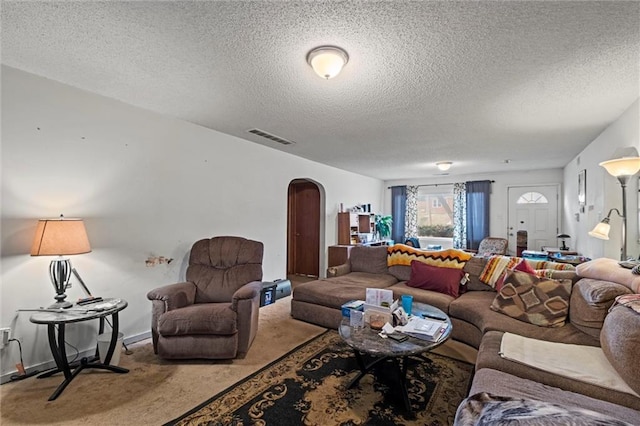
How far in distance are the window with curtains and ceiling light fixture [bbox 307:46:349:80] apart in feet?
20.9

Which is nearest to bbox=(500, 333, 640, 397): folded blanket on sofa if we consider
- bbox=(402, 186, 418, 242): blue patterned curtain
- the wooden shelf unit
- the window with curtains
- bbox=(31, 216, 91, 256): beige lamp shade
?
bbox=(31, 216, 91, 256): beige lamp shade

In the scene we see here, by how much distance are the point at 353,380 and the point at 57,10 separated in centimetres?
302

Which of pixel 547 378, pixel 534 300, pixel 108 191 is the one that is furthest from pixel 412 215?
pixel 108 191

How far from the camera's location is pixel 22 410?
1.90 metres

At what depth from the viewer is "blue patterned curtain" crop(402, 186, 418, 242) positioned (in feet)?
25.9

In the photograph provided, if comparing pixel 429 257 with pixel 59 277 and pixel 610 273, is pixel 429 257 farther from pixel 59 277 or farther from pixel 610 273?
pixel 59 277

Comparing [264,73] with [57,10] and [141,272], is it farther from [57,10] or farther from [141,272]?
[141,272]

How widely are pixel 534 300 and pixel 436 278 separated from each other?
1042 millimetres

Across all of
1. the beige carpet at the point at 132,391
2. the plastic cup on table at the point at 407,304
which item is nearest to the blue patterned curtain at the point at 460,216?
the plastic cup on table at the point at 407,304

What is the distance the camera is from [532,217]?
648 centimetres

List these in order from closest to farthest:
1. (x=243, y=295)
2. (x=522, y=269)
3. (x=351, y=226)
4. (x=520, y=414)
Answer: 1. (x=520, y=414)
2. (x=243, y=295)
3. (x=522, y=269)
4. (x=351, y=226)

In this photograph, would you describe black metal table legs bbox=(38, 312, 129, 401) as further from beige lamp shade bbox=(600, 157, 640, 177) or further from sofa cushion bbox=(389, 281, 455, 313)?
beige lamp shade bbox=(600, 157, 640, 177)

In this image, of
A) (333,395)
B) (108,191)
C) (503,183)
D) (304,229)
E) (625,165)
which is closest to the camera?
(333,395)

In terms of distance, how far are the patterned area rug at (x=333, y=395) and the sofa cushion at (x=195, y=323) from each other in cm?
48
